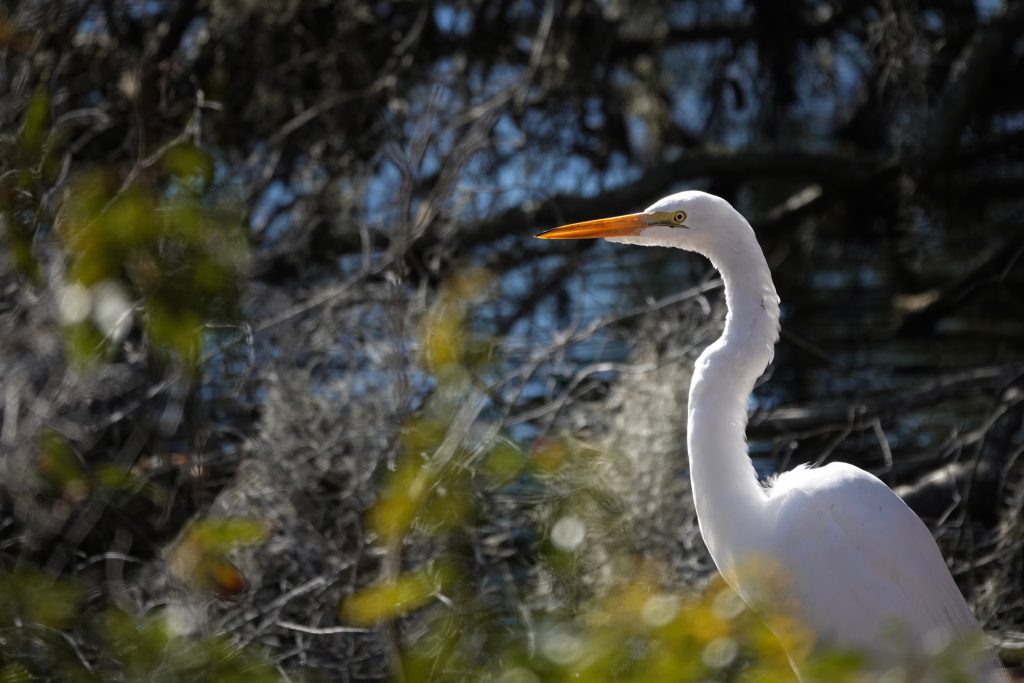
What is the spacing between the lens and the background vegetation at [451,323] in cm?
178

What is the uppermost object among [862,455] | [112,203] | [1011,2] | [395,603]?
[112,203]

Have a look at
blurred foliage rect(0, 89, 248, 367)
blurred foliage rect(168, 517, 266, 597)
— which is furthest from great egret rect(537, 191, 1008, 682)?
blurred foliage rect(168, 517, 266, 597)

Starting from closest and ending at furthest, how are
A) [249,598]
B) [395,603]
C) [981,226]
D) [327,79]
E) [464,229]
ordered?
[395,603] < [249,598] < [464,229] < [327,79] < [981,226]

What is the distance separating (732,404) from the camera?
8.03 ft

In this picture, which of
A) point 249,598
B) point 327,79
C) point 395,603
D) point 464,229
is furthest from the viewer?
point 327,79

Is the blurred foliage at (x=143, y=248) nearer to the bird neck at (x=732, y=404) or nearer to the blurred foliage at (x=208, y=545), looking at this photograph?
the blurred foliage at (x=208, y=545)

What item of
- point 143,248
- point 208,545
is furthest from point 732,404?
point 143,248

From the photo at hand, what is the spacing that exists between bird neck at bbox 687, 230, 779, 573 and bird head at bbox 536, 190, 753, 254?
0.12 ft

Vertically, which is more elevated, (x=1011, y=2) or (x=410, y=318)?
(x=1011, y=2)

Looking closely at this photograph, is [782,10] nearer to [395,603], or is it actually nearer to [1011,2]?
[1011,2]

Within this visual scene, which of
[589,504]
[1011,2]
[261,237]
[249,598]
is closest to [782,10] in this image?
[1011,2]

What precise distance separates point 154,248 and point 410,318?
1595 millimetres

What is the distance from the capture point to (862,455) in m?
4.50

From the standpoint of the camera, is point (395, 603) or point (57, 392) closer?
point (395, 603)
